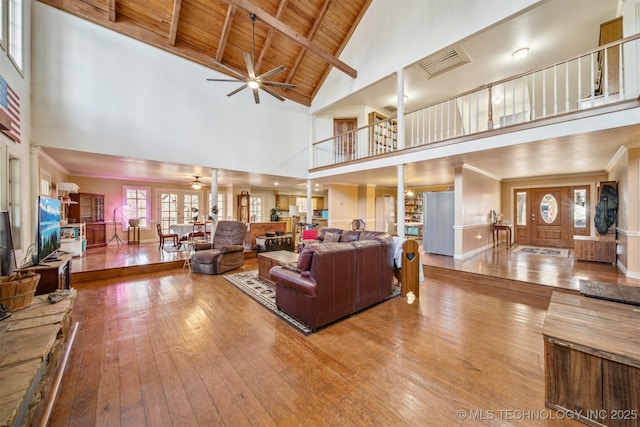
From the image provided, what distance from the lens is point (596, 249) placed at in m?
5.22

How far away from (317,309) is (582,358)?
207 cm

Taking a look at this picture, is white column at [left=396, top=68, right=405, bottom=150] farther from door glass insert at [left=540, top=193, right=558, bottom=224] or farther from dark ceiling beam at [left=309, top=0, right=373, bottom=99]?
door glass insert at [left=540, top=193, right=558, bottom=224]

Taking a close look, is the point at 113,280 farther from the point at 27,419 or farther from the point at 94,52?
the point at 94,52

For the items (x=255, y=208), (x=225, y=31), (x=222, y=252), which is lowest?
(x=222, y=252)

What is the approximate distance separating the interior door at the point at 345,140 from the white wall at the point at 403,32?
113 centimetres

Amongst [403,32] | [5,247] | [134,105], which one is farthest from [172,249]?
[403,32]

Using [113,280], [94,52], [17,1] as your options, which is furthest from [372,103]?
[113,280]

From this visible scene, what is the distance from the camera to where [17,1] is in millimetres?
3471

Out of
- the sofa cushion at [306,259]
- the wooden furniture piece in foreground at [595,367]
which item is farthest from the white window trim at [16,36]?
the wooden furniture piece in foreground at [595,367]

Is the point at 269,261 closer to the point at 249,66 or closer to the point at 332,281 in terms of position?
the point at 332,281

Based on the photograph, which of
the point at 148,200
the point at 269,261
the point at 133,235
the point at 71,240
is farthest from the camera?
the point at 148,200

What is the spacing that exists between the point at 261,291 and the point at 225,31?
6140 mm

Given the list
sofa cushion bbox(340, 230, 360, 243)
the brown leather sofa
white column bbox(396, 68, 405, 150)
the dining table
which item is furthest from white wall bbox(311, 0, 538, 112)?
the dining table

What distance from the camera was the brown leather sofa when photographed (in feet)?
9.00
